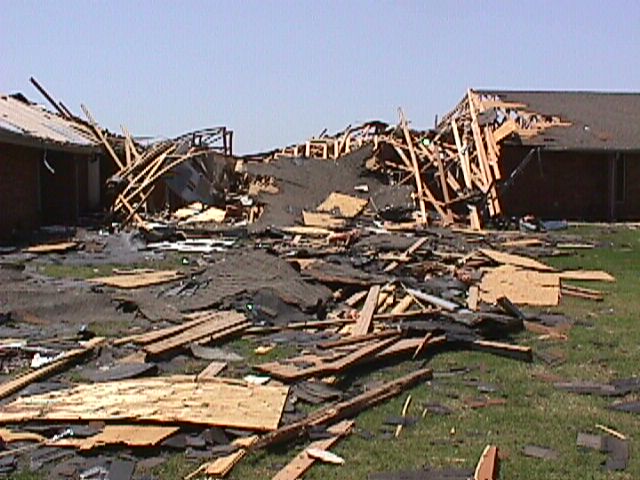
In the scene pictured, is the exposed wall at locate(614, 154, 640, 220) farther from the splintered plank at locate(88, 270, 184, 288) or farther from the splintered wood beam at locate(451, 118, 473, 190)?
the splintered plank at locate(88, 270, 184, 288)

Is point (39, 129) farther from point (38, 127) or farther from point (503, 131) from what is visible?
point (503, 131)

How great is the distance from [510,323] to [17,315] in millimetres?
5614

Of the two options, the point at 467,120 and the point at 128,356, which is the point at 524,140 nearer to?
the point at 467,120

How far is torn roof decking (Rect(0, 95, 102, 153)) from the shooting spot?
1916 centimetres

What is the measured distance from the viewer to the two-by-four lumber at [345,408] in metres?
5.98

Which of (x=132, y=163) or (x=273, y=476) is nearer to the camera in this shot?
(x=273, y=476)

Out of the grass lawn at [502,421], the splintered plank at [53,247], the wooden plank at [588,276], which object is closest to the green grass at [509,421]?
the grass lawn at [502,421]

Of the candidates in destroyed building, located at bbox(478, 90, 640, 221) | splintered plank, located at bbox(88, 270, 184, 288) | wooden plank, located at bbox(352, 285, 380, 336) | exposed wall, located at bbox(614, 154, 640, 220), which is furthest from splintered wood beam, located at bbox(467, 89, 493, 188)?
wooden plank, located at bbox(352, 285, 380, 336)

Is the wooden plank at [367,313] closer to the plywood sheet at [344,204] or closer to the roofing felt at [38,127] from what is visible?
the roofing felt at [38,127]

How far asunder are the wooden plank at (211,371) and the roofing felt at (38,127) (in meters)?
11.7

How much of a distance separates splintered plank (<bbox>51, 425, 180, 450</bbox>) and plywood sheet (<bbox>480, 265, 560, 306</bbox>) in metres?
6.55

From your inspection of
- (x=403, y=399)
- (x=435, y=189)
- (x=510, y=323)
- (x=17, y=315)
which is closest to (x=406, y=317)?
(x=510, y=323)

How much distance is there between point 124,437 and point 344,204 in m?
19.2

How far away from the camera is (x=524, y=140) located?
28.3m
